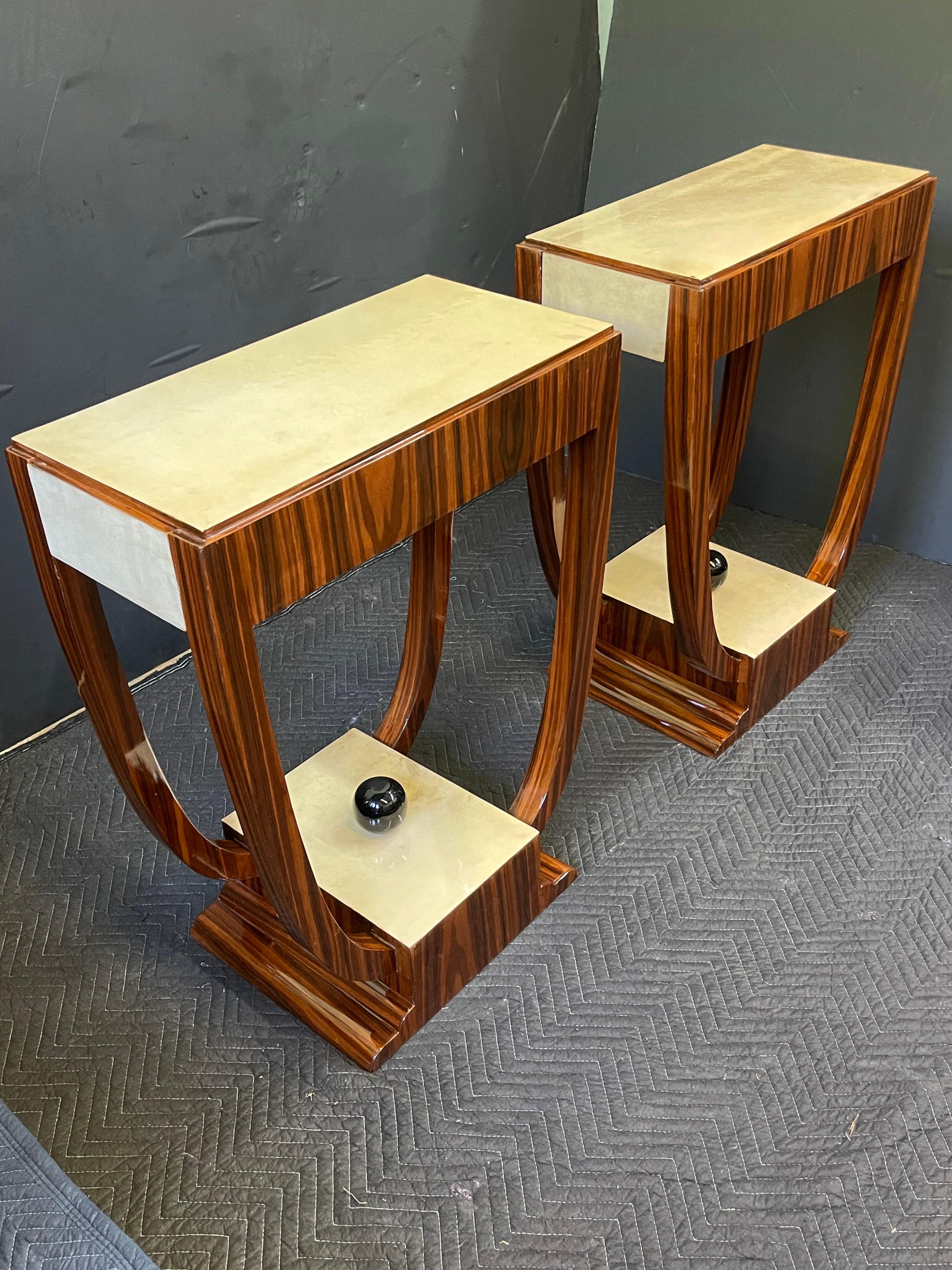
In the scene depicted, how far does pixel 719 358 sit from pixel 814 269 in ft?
0.46

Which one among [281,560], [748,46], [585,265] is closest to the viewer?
[281,560]

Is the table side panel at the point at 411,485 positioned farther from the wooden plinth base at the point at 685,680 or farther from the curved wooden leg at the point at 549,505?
the wooden plinth base at the point at 685,680

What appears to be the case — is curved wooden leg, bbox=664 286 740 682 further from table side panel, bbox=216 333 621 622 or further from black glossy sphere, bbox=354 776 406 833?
black glossy sphere, bbox=354 776 406 833

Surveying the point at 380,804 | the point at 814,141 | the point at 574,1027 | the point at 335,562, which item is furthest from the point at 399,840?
the point at 814,141

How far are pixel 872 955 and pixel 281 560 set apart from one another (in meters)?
0.81

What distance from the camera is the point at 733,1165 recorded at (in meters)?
1.00

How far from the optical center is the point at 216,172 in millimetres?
1380

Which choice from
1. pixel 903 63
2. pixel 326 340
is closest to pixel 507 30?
pixel 903 63

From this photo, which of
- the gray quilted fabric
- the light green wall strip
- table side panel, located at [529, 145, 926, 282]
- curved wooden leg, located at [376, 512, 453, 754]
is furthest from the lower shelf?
the light green wall strip

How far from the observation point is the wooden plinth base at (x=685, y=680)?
1.46 m

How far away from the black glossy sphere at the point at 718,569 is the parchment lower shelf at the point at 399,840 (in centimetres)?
53

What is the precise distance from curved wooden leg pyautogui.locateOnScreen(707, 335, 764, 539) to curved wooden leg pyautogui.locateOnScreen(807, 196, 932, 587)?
0.51 ft

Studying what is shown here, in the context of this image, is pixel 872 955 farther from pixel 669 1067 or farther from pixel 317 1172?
pixel 317 1172

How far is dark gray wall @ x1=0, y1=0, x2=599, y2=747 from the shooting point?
1.23 m
